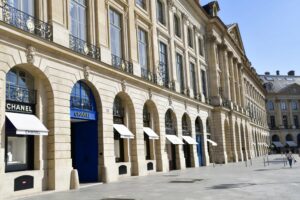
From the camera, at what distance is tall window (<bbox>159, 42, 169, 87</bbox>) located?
29.4 m

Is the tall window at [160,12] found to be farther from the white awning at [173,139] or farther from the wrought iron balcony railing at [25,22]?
the wrought iron balcony railing at [25,22]

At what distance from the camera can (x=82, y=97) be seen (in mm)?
19000

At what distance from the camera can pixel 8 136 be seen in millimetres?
14430

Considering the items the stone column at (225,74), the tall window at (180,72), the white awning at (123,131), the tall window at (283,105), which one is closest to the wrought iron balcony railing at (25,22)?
the white awning at (123,131)

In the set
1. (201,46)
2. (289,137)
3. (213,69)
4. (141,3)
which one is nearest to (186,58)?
(201,46)

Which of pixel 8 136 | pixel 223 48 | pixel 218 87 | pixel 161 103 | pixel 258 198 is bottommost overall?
pixel 258 198

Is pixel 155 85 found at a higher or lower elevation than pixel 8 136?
higher

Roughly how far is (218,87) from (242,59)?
2112 cm

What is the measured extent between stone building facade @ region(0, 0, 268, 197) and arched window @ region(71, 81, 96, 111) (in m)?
0.05

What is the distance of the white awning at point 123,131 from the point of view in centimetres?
2117

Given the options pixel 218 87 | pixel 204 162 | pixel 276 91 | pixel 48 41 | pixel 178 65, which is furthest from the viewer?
pixel 276 91

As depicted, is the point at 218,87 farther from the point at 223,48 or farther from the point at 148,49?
the point at 148,49

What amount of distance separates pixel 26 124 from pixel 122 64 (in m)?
9.56

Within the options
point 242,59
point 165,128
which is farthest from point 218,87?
point 242,59
